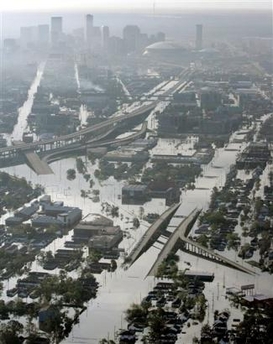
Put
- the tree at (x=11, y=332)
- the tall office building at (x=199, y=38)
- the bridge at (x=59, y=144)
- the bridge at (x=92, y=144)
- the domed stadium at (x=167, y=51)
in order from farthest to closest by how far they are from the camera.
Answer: the tall office building at (x=199, y=38) < the domed stadium at (x=167, y=51) < the bridge at (x=92, y=144) < the bridge at (x=59, y=144) < the tree at (x=11, y=332)

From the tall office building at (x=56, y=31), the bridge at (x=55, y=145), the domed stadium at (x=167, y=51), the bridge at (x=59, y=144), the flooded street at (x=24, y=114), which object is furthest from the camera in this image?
the tall office building at (x=56, y=31)

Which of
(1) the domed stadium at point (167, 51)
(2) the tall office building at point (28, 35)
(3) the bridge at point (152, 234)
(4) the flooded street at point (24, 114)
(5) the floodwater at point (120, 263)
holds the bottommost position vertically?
(4) the flooded street at point (24, 114)

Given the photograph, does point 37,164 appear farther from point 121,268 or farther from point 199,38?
point 199,38

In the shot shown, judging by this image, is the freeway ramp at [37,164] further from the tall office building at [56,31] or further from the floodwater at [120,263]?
the tall office building at [56,31]

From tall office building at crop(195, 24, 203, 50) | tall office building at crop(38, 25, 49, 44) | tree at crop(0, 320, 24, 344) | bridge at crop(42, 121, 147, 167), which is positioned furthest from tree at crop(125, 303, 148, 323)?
tall office building at crop(38, 25, 49, 44)

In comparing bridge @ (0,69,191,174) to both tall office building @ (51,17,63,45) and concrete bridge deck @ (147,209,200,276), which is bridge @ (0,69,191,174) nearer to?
concrete bridge deck @ (147,209,200,276)

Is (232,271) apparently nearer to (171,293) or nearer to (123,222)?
(171,293)

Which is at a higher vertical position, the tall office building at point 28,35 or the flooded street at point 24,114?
the tall office building at point 28,35

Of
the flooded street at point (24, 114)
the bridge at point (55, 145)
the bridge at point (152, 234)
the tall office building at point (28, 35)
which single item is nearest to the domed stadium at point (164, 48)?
the tall office building at point (28, 35)
